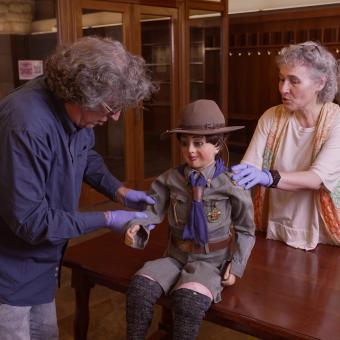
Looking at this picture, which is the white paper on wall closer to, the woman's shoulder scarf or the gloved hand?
the woman's shoulder scarf

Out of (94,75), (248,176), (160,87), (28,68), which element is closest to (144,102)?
(160,87)

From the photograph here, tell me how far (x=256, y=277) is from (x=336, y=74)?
86cm

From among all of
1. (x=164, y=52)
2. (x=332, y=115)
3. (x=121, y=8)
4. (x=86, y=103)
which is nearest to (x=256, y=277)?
(x=332, y=115)

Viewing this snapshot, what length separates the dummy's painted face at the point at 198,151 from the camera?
4.90ft

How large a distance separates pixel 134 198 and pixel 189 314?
51 centimetres

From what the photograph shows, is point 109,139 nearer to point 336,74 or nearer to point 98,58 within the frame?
point 336,74

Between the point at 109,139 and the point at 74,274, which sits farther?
the point at 109,139

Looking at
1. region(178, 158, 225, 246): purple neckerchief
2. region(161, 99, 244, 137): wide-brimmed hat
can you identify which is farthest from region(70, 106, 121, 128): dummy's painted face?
region(178, 158, 225, 246): purple neckerchief

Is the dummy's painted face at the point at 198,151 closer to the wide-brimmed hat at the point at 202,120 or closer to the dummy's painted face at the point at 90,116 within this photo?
the wide-brimmed hat at the point at 202,120

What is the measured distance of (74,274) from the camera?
1.80 metres

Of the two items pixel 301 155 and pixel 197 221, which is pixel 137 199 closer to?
pixel 197 221

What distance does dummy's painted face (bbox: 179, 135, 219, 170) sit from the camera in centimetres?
149

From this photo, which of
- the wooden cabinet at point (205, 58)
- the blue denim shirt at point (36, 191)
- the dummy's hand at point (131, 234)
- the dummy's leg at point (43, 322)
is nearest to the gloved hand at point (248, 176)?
the dummy's hand at point (131, 234)

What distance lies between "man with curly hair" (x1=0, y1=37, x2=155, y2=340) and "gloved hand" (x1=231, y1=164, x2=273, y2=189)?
0.32m
